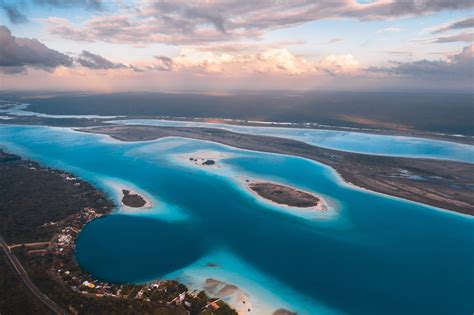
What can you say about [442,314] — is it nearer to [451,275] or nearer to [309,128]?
[451,275]

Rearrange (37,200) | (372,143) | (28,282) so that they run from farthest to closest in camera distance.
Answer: (372,143) < (37,200) < (28,282)

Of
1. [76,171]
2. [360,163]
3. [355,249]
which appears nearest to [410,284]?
[355,249]

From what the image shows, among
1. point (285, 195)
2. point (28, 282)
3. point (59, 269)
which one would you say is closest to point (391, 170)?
point (285, 195)

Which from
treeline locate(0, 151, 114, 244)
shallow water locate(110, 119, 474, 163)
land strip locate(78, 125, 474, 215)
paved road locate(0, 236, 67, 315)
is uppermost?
shallow water locate(110, 119, 474, 163)

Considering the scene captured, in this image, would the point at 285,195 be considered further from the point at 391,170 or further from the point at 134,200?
the point at 391,170

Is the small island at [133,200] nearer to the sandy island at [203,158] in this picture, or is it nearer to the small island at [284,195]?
the small island at [284,195]

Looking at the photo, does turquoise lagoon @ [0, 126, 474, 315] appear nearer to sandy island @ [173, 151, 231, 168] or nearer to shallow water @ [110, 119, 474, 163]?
sandy island @ [173, 151, 231, 168]

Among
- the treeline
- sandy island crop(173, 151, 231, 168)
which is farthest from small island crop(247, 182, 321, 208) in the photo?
the treeline

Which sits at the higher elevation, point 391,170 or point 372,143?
point 372,143
